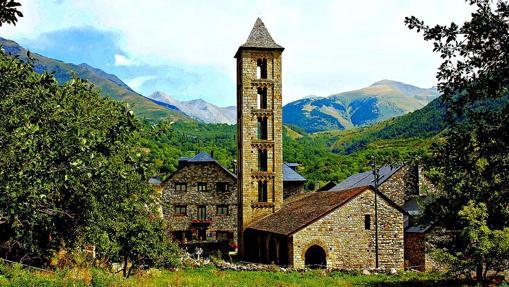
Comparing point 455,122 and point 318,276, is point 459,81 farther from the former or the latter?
point 318,276

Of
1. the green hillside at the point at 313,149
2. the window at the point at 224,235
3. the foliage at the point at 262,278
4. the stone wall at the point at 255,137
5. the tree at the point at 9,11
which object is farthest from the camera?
the green hillside at the point at 313,149

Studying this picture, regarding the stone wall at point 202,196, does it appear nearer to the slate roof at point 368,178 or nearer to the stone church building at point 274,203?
the stone church building at point 274,203

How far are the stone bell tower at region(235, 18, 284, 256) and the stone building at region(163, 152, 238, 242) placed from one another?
10587 mm

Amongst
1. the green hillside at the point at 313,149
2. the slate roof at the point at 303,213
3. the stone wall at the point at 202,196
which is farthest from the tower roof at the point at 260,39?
the green hillside at the point at 313,149

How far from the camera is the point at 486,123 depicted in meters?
9.45

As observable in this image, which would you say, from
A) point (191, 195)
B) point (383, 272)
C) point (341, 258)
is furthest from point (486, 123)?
point (191, 195)

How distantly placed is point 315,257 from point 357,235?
4190 mm

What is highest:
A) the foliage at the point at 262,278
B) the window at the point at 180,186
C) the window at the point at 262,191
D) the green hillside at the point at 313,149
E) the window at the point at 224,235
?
the green hillside at the point at 313,149

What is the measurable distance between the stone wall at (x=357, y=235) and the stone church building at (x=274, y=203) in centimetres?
6

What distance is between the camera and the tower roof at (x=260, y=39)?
47594mm

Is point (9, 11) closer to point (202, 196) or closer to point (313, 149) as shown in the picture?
point (202, 196)

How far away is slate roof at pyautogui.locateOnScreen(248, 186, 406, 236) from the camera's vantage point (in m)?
35.2

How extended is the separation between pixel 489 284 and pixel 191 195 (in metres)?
35.5

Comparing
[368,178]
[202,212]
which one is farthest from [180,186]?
[368,178]
